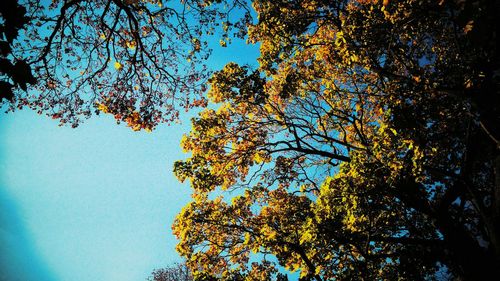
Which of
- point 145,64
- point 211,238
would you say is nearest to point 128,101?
point 145,64

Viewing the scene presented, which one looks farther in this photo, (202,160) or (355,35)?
(202,160)

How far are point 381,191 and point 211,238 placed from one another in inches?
306

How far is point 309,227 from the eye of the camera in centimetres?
711

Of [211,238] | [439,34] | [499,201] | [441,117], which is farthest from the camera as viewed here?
[211,238]

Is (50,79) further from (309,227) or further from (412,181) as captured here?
(412,181)

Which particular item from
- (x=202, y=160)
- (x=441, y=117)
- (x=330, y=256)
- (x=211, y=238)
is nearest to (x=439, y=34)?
(x=441, y=117)

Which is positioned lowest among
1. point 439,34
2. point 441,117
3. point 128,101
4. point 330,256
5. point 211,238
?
point 330,256

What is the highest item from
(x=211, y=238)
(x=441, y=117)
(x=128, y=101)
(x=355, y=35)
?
(x=128, y=101)

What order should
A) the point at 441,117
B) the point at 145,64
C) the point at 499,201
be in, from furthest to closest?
the point at 145,64, the point at 441,117, the point at 499,201

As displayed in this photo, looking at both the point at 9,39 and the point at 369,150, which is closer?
the point at 9,39

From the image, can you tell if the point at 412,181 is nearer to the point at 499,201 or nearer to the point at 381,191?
the point at 381,191

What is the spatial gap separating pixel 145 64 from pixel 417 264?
11.6m

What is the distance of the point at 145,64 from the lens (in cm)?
956

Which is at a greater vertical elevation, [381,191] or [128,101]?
[128,101]
